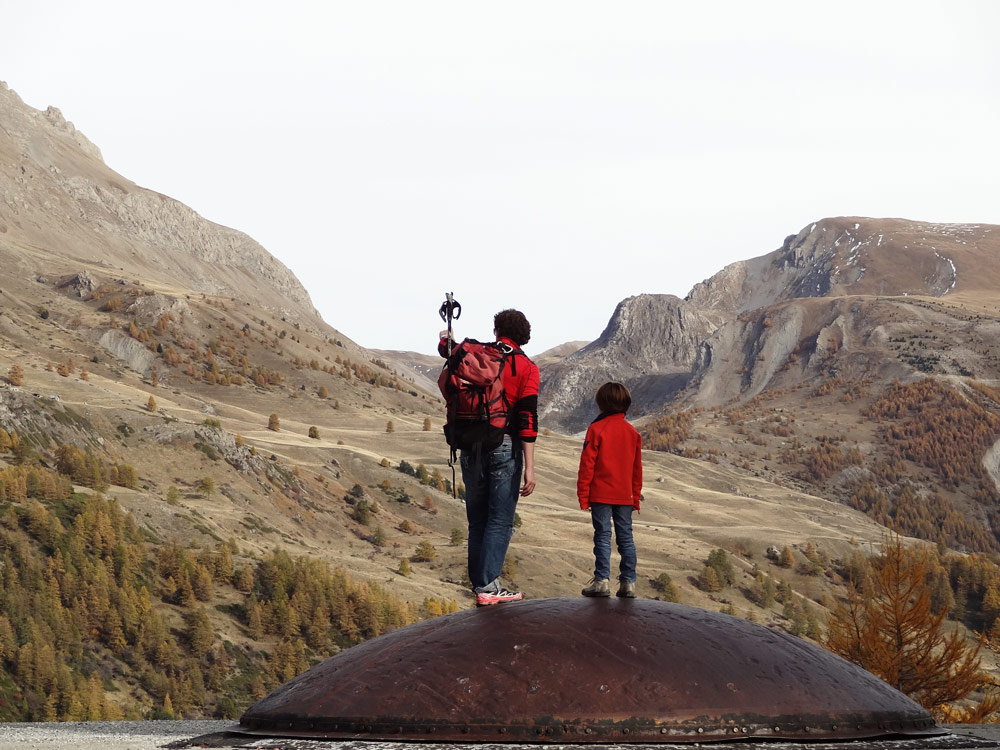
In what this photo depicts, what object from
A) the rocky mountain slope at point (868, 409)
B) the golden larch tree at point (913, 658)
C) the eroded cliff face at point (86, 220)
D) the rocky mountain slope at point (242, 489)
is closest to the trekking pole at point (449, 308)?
the golden larch tree at point (913, 658)

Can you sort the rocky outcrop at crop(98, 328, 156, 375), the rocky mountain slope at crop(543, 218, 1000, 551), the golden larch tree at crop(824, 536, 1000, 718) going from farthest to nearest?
the rocky mountain slope at crop(543, 218, 1000, 551) → the rocky outcrop at crop(98, 328, 156, 375) → the golden larch tree at crop(824, 536, 1000, 718)

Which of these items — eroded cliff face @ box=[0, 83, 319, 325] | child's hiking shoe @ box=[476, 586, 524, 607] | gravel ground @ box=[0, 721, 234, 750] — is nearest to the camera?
child's hiking shoe @ box=[476, 586, 524, 607]

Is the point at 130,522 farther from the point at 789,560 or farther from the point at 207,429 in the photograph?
the point at 789,560

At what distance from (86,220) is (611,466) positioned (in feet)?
579

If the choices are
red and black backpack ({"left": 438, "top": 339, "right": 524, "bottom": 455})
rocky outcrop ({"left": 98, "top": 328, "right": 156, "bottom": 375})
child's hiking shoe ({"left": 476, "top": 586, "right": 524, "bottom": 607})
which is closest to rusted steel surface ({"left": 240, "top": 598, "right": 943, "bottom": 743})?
child's hiking shoe ({"left": 476, "top": 586, "right": 524, "bottom": 607})

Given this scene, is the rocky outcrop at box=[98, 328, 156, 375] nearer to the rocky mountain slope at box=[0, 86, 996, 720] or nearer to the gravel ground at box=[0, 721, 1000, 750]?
the rocky mountain slope at box=[0, 86, 996, 720]

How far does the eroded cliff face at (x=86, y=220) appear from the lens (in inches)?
5955

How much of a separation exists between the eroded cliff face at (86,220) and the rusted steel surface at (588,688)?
136441mm

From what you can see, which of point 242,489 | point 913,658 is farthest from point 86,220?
point 913,658

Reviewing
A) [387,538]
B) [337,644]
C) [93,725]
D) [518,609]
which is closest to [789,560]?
[387,538]

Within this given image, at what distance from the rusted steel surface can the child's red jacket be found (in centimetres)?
97

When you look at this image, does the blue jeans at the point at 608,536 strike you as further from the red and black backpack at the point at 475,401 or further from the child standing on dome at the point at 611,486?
the red and black backpack at the point at 475,401

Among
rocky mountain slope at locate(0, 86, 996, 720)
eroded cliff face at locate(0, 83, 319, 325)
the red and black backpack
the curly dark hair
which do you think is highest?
eroded cliff face at locate(0, 83, 319, 325)

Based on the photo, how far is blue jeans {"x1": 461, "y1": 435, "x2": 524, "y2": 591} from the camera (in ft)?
27.0
